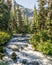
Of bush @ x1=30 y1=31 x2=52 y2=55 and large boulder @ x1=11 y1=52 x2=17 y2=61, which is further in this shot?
bush @ x1=30 y1=31 x2=52 y2=55

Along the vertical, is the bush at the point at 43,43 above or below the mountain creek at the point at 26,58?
above

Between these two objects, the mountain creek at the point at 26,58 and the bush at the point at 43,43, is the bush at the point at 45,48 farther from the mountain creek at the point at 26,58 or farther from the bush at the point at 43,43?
the mountain creek at the point at 26,58

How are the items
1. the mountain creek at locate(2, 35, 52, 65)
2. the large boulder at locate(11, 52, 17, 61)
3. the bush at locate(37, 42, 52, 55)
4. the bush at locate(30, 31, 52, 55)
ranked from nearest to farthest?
the mountain creek at locate(2, 35, 52, 65) < the large boulder at locate(11, 52, 17, 61) < the bush at locate(37, 42, 52, 55) < the bush at locate(30, 31, 52, 55)

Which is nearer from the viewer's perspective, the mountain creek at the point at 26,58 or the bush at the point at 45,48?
the mountain creek at the point at 26,58

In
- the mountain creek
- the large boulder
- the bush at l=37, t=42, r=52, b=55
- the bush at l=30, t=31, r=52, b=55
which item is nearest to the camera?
the mountain creek

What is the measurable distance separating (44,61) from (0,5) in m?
26.5

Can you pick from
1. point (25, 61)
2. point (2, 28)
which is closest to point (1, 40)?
point (25, 61)

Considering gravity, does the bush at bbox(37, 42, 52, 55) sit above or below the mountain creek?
above

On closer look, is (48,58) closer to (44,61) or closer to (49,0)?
(44,61)

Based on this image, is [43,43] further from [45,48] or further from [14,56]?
[14,56]

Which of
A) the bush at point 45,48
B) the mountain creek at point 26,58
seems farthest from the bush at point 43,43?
the mountain creek at point 26,58

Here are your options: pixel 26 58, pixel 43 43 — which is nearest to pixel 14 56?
pixel 26 58

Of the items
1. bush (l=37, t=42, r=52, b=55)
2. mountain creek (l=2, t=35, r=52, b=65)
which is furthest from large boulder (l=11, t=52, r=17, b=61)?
bush (l=37, t=42, r=52, b=55)

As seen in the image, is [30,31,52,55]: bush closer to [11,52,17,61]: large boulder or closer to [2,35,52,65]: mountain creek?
[2,35,52,65]: mountain creek
